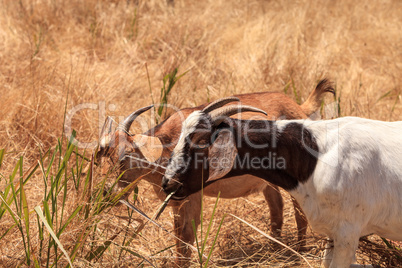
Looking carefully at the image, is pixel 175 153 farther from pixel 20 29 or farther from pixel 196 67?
pixel 20 29

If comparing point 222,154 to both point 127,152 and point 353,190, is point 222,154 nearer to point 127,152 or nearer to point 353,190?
point 353,190

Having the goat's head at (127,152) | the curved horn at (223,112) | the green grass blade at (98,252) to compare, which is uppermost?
the curved horn at (223,112)

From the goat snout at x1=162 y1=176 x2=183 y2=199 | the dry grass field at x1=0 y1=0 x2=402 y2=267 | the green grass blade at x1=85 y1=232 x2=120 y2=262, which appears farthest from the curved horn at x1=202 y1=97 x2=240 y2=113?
the green grass blade at x1=85 y1=232 x2=120 y2=262

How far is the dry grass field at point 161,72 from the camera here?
4.03m

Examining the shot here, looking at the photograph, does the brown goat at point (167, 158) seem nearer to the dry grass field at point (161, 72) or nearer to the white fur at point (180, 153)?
the dry grass field at point (161, 72)

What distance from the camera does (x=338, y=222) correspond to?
3.15 m

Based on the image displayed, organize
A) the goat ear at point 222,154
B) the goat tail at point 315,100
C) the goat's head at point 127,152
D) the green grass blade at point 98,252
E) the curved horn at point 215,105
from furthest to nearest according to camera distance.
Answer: the goat tail at point 315,100 < the goat's head at point 127,152 < the curved horn at point 215,105 < the goat ear at point 222,154 < the green grass blade at point 98,252

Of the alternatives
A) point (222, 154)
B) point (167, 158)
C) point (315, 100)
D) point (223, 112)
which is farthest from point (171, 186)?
point (315, 100)

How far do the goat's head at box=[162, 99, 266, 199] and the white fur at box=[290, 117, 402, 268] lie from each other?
1.66 feet

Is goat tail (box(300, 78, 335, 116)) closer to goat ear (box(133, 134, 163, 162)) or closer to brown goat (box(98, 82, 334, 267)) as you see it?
brown goat (box(98, 82, 334, 267))

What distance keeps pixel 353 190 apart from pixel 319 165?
234 millimetres

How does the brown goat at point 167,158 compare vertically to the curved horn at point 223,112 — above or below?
below

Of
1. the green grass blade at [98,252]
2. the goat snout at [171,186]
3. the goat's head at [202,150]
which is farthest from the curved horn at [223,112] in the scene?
the green grass blade at [98,252]

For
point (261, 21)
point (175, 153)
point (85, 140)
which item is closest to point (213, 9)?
point (261, 21)
